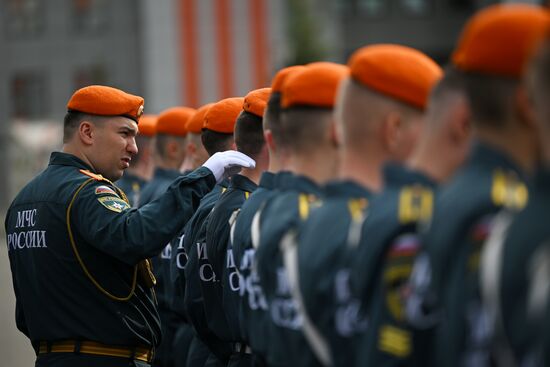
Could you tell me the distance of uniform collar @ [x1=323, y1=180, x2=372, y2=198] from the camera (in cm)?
424

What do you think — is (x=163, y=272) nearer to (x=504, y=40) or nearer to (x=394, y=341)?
(x=394, y=341)

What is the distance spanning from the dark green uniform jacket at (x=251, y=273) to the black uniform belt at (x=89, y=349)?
4.28 ft

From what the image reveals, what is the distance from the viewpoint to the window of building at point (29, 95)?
5012 centimetres

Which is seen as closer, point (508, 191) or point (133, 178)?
point (508, 191)

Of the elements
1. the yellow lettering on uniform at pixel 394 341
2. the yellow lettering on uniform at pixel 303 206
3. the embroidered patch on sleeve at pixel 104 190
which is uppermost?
the yellow lettering on uniform at pixel 303 206

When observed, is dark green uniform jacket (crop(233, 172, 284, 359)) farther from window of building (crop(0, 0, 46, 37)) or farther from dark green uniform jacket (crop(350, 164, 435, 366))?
window of building (crop(0, 0, 46, 37))

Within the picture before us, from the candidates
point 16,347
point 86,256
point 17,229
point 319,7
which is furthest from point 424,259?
point 319,7

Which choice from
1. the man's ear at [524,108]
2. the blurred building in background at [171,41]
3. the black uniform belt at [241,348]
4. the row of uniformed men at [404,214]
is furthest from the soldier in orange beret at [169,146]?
the blurred building in background at [171,41]

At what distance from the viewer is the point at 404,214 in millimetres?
3686

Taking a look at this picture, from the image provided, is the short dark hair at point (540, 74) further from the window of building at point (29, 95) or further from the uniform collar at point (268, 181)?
the window of building at point (29, 95)

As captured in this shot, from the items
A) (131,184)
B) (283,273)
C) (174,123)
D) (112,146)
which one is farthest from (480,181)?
(131,184)

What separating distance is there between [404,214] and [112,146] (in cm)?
349

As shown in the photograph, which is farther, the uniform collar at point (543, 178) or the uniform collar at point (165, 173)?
the uniform collar at point (165, 173)

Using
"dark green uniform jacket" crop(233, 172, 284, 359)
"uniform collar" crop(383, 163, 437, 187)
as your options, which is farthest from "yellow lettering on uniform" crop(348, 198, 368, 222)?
"dark green uniform jacket" crop(233, 172, 284, 359)
